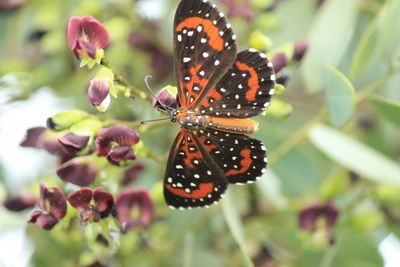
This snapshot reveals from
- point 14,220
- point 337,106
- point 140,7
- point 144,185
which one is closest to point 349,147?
point 337,106

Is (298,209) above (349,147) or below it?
below

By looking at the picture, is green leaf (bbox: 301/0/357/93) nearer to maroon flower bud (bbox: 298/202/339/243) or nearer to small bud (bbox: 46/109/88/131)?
maroon flower bud (bbox: 298/202/339/243)

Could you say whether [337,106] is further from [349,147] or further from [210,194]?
[210,194]

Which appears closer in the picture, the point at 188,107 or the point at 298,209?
the point at 188,107

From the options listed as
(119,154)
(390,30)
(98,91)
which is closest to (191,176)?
(119,154)

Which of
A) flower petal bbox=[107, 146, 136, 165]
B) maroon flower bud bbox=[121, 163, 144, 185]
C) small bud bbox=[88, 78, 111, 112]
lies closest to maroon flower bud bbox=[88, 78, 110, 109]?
small bud bbox=[88, 78, 111, 112]
